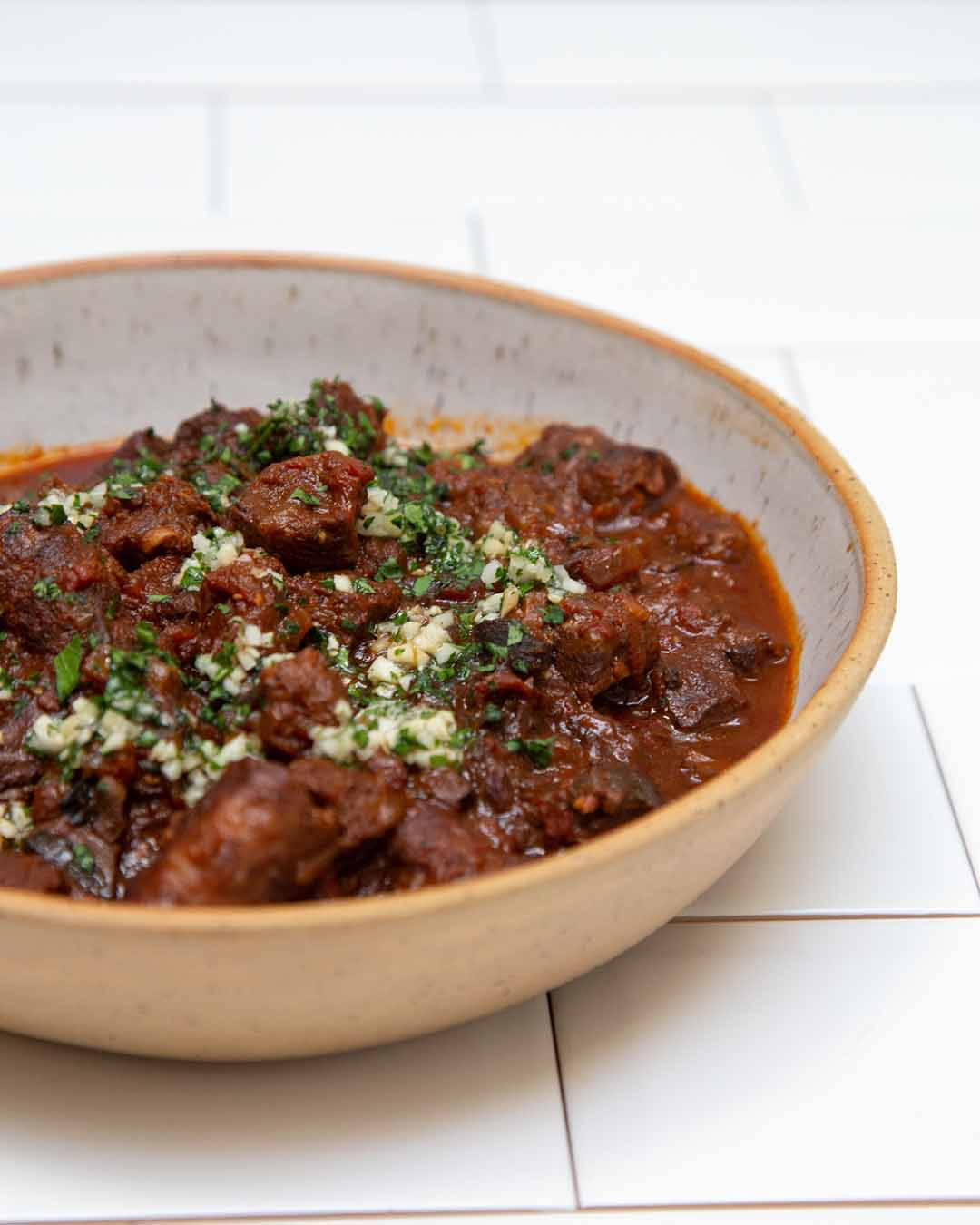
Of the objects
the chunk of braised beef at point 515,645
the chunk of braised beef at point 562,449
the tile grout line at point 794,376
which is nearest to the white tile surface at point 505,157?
the tile grout line at point 794,376

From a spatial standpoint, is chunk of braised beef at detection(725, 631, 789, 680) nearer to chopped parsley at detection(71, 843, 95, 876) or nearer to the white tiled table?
the white tiled table

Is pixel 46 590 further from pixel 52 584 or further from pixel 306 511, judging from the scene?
pixel 306 511

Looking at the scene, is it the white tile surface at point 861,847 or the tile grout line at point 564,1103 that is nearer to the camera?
the tile grout line at point 564,1103

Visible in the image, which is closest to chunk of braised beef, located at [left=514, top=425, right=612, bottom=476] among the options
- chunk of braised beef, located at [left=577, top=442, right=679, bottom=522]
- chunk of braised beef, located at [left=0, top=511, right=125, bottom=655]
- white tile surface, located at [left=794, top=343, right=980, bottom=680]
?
chunk of braised beef, located at [left=577, top=442, right=679, bottom=522]

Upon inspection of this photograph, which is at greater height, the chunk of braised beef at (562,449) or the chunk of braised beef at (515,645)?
the chunk of braised beef at (562,449)

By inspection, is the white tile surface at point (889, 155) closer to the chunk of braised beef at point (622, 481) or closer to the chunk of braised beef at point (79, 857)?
the chunk of braised beef at point (622, 481)

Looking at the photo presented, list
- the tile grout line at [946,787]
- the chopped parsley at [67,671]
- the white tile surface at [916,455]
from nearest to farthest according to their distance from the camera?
the chopped parsley at [67,671] → the tile grout line at [946,787] → the white tile surface at [916,455]

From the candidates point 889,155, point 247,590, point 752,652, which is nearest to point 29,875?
point 247,590
